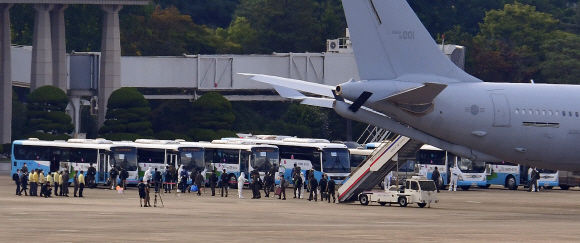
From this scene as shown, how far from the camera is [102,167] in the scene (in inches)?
2450

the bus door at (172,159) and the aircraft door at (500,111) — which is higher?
the aircraft door at (500,111)

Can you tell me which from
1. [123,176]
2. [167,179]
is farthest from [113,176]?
[167,179]

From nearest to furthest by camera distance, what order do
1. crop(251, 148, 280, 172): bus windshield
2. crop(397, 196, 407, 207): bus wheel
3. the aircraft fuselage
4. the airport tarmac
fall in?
the airport tarmac < the aircraft fuselage < crop(397, 196, 407, 207): bus wheel < crop(251, 148, 280, 172): bus windshield

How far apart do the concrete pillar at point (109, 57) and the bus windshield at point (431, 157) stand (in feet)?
86.9

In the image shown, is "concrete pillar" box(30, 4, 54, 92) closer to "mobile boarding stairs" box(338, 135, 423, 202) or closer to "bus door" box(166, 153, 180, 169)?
"bus door" box(166, 153, 180, 169)

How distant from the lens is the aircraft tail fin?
41000mm

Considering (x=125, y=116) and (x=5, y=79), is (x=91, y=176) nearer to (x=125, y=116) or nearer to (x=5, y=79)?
(x=125, y=116)

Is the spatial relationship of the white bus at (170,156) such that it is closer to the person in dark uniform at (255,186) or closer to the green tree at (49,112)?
the person in dark uniform at (255,186)

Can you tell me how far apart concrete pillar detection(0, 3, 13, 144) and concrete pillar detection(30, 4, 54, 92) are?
2569 mm

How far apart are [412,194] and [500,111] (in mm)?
6331

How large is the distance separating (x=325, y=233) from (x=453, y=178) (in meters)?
36.5

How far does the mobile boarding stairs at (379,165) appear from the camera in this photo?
46.7 meters

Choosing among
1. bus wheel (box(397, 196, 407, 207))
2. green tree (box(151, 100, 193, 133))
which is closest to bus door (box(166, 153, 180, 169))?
bus wheel (box(397, 196, 407, 207))

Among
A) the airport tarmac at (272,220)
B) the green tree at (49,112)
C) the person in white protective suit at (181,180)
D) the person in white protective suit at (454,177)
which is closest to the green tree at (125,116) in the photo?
the green tree at (49,112)
